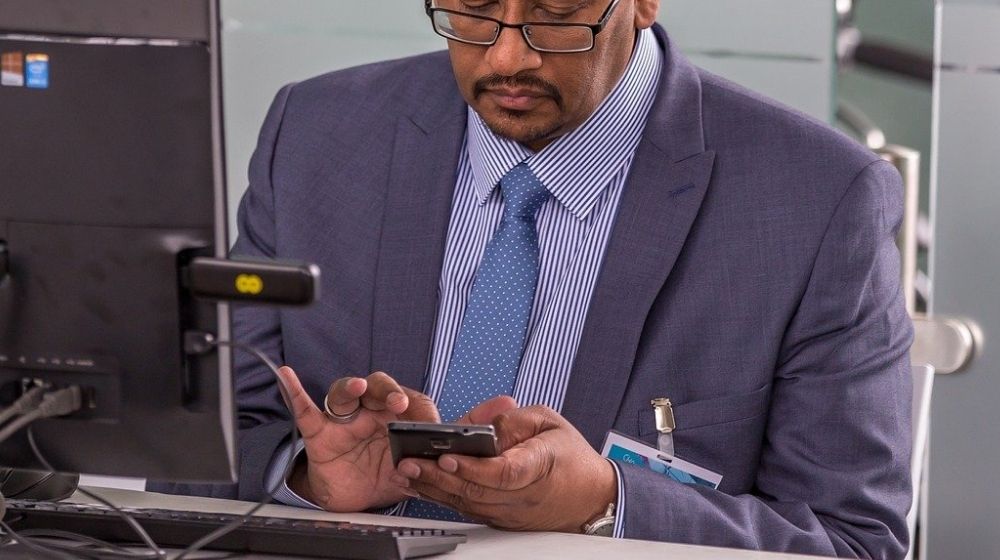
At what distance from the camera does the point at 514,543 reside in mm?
1511

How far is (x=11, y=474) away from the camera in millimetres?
1658

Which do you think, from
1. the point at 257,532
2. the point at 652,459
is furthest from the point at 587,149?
the point at 257,532

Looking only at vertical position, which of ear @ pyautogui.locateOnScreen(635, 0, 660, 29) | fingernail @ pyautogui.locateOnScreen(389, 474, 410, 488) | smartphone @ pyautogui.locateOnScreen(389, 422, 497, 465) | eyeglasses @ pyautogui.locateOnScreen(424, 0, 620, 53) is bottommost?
fingernail @ pyautogui.locateOnScreen(389, 474, 410, 488)

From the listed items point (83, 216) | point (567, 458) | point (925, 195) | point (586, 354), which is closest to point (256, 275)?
point (83, 216)

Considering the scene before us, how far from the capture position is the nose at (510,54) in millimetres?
1923

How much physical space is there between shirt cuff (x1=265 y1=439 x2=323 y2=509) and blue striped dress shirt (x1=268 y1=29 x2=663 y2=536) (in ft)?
0.91

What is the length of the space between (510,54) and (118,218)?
77 cm

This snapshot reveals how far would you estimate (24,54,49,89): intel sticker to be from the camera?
1.30 metres

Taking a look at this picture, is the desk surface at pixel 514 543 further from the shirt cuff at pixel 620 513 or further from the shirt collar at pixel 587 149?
the shirt collar at pixel 587 149

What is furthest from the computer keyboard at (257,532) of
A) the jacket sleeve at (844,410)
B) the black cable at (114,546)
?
the jacket sleeve at (844,410)

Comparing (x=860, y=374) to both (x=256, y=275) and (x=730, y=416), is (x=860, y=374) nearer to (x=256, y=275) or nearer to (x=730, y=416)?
(x=730, y=416)

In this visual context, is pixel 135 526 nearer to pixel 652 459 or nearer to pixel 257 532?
pixel 257 532

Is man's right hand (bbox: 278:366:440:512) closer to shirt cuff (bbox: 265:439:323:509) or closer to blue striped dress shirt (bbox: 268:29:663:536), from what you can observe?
shirt cuff (bbox: 265:439:323:509)

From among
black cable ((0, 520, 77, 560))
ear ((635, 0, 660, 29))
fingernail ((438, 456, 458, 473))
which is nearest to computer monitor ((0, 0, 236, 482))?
black cable ((0, 520, 77, 560))
